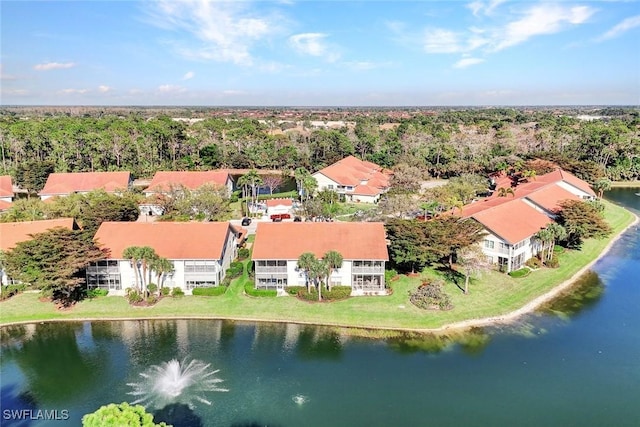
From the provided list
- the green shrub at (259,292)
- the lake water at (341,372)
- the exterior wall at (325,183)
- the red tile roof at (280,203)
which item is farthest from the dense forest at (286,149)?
the lake water at (341,372)

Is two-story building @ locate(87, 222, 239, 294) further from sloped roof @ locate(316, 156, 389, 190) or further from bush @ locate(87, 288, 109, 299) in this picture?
sloped roof @ locate(316, 156, 389, 190)

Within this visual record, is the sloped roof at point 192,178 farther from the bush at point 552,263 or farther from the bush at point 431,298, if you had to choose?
the bush at point 552,263

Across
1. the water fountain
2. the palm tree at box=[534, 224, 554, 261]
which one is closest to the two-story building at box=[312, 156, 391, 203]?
the palm tree at box=[534, 224, 554, 261]

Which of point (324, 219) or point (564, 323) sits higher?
point (324, 219)

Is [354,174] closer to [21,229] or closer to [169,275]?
[169,275]

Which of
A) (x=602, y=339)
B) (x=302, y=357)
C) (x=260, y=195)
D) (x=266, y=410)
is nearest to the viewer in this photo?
(x=266, y=410)

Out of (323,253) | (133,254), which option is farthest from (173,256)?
(323,253)

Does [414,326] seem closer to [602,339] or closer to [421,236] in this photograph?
[421,236]

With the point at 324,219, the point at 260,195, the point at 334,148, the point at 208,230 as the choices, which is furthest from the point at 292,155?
the point at 208,230
